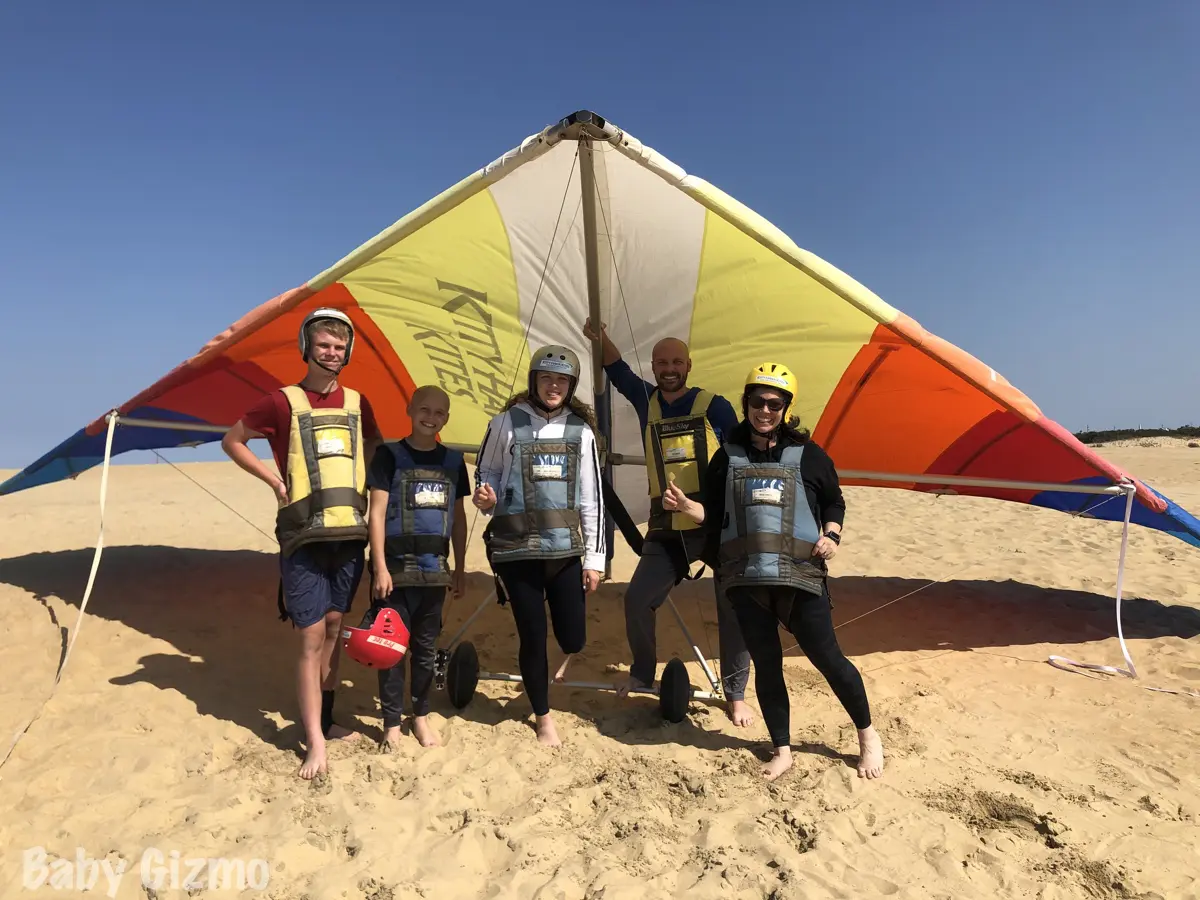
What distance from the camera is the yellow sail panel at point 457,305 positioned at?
163 inches

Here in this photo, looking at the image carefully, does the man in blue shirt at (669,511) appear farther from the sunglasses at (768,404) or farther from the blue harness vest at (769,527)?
the sunglasses at (768,404)

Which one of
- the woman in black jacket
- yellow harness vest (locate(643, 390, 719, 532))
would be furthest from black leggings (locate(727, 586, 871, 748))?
yellow harness vest (locate(643, 390, 719, 532))

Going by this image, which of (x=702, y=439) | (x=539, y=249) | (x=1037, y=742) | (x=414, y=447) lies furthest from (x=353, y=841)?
(x=539, y=249)

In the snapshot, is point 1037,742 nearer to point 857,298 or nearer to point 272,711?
point 857,298

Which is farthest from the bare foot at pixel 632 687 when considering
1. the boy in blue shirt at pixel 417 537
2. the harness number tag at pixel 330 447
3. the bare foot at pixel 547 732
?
the harness number tag at pixel 330 447

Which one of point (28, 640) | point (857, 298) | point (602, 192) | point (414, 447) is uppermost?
point (602, 192)

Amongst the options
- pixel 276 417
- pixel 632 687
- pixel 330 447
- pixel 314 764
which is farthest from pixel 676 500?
pixel 314 764

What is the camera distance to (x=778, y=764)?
9.48ft

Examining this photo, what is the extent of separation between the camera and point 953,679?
409 cm

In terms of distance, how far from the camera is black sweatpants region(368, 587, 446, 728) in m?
3.12

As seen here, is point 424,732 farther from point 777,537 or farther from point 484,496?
point 777,537

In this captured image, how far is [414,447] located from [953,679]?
3.16 m

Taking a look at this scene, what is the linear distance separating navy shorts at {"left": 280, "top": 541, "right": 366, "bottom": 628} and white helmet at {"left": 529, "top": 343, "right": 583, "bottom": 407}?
965 millimetres

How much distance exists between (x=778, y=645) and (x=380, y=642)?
1.55 m
